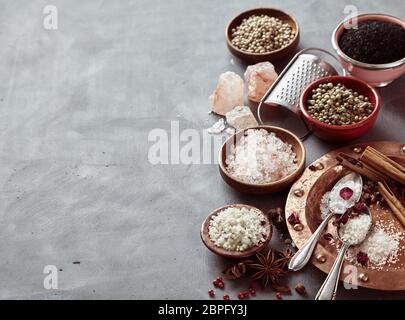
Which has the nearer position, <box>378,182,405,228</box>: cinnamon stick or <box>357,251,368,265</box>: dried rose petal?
<box>357,251,368,265</box>: dried rose petal

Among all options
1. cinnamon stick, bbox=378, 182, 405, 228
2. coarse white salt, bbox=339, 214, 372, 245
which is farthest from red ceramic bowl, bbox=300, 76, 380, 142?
coarse white salt, bbox=339, 214, 372, 245

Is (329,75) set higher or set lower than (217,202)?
higher

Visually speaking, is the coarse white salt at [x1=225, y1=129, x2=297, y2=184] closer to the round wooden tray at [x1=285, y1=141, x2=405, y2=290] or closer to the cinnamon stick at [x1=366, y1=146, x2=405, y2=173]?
the round wooden tray at [x1=285, y1=141, x2=405, y2=290]

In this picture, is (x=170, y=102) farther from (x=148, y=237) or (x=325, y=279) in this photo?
(x=325, y=279)

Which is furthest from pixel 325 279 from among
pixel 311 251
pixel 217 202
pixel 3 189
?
pixel 3 189

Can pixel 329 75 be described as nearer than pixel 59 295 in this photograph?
No
